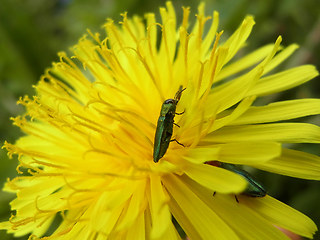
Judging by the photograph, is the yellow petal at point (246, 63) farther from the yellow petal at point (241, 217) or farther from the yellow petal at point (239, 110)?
the yellow petal at point (241, 217)

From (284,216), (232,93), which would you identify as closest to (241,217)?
(284,216)

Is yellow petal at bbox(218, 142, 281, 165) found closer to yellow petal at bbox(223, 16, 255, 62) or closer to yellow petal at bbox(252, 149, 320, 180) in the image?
yellow petal at bbox(252, 149, 320, 180)

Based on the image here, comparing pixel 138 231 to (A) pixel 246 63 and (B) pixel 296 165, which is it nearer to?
(B) pixel 296 165

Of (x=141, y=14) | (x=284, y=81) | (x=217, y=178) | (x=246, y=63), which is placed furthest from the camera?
(x=141, y=14)

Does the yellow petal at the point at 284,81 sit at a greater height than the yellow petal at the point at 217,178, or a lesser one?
greater

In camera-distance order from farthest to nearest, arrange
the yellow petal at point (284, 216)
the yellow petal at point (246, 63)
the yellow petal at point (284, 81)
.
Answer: the yellow petal at point (246, 63)
the yellow petal at point (284, 81)
the yellow petal at point (284, 216)

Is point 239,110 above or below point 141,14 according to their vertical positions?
below

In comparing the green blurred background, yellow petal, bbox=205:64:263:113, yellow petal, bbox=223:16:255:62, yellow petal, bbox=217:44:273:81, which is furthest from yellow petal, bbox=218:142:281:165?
the green blurred background

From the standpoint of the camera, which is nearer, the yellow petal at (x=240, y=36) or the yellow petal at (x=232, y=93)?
the yellow petal at (x=232, y=93)

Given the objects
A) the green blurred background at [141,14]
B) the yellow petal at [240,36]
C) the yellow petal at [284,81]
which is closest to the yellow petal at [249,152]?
the yellow petal at [284,81]
